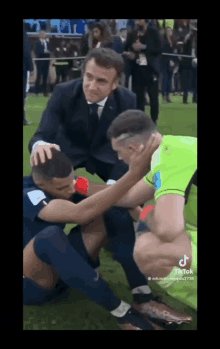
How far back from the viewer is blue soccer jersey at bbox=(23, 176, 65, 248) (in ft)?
7.16

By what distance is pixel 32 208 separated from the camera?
2189 mm

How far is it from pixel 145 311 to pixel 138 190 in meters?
0.62

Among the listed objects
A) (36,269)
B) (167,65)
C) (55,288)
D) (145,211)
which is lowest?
(55,288)

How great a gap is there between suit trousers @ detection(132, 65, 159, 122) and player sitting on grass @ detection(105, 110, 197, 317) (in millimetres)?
78

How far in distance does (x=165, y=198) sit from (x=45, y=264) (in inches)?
26.4

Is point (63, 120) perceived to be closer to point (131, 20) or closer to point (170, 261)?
point (131, 20)

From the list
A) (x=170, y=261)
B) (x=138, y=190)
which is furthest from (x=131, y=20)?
(x=170, y=261)

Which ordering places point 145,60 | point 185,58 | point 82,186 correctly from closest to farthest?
point 82,186, point 185,58, point 145,60

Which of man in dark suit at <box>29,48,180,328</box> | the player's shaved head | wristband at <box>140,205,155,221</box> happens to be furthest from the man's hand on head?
wristband at <box>140,205,155,221</box>

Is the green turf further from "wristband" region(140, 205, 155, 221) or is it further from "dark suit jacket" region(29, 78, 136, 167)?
"wristband" region(140, 205, 155, 221)

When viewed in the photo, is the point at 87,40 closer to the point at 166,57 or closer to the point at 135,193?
the point at 166,57

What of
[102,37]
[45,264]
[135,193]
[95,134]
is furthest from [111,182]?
[102,37]

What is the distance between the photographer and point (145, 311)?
7.37 ft

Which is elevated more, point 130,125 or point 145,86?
point 145,86
